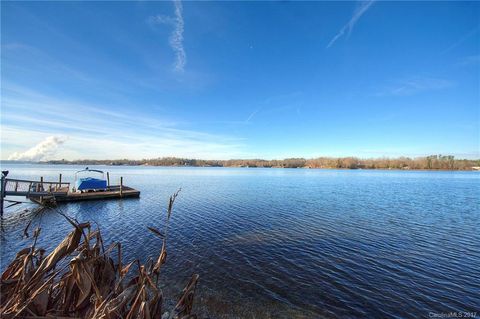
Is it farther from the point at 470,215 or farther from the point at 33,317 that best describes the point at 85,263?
the point at 470,215

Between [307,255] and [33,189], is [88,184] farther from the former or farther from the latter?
[307,255]

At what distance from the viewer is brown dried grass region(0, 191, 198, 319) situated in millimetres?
2473

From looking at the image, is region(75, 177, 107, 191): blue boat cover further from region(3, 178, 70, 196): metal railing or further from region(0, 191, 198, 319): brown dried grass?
region(0, 191, 198, 319): brown dried grass

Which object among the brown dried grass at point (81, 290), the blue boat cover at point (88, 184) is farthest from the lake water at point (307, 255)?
the blue boat cover at point (88, 184)

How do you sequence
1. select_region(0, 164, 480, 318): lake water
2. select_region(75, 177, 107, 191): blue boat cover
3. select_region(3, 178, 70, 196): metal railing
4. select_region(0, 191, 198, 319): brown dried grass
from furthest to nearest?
1. select_region(75, 177, 107, 191): blue boat cover
2. select_region(3, 178, 70, 196): metal railing
3. select_region(0, 164, 480, 318): lake water
4. select_region(0, 191, 198, 319): brown dried grass

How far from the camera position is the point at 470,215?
21.0 metres

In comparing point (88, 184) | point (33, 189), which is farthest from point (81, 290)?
point (33, 189)

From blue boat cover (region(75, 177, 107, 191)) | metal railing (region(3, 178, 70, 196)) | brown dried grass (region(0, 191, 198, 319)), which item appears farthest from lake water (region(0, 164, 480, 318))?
blue boat cover (region(75, 177, 107, 191))

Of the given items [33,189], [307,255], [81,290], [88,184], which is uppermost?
[81,290]

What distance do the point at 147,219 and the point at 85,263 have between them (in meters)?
18.1

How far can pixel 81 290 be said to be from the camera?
273cm

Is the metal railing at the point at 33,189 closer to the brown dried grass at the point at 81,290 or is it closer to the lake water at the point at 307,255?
the lake water at the point at 307,255

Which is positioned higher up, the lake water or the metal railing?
the metal railing

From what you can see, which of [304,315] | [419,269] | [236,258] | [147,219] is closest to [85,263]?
[304,315]
